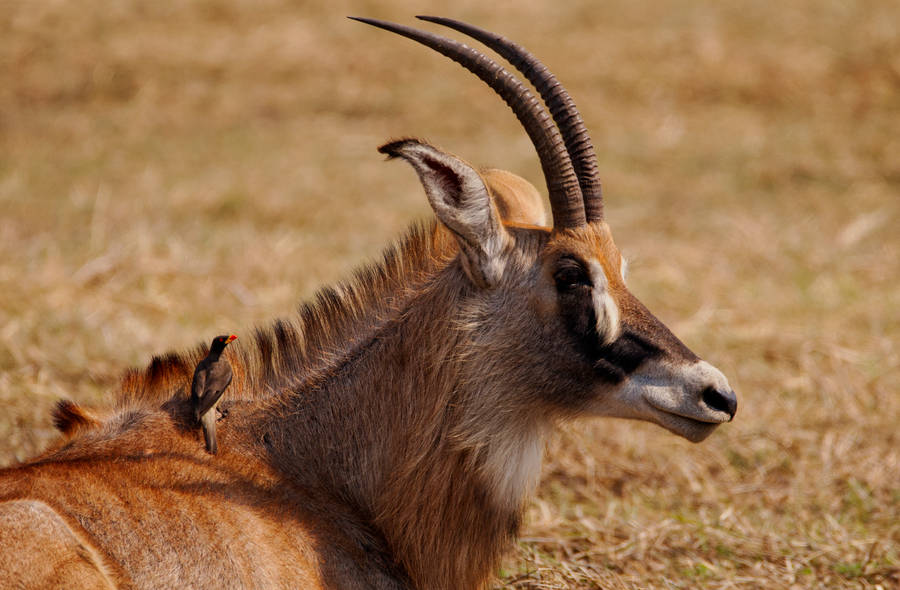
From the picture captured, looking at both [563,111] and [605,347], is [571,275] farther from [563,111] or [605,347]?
[563,111]

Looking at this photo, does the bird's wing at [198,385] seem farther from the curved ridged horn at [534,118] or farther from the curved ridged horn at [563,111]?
the curved ridged horn at [563,111]

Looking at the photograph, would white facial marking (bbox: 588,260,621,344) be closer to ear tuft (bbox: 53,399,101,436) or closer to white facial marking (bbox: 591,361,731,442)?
white facial marking (bbox: 591,361,731,442)

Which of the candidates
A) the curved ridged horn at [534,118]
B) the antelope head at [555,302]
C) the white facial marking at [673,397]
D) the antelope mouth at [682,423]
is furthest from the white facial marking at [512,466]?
the curved ridged horn at [534,118]

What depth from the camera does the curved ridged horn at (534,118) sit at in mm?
4074

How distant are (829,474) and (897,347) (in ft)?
8.44

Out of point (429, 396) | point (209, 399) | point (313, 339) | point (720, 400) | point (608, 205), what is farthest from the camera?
point (608, 205)

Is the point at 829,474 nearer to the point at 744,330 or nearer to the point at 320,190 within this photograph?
the point at 744,330

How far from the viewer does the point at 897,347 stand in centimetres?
845

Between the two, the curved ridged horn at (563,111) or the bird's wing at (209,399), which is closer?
the bird's wing at (209,399)

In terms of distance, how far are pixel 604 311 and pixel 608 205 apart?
31.0ft

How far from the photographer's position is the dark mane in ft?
14.2

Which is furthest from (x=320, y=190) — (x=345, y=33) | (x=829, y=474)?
(x=829, y=474)

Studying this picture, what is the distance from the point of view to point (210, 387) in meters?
4.08

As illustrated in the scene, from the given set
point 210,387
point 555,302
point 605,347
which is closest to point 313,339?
point 210,387
